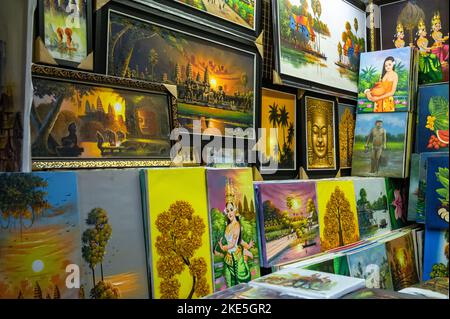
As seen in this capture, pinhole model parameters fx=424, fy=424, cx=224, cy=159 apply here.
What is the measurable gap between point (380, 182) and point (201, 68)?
2033 millimetres

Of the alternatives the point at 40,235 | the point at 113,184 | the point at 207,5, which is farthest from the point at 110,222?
the point at 207,5

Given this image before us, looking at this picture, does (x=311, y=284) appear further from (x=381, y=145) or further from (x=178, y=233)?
(x=381, y=145)

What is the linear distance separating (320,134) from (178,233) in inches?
88.5

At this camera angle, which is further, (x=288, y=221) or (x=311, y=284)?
(x=288, y=221)

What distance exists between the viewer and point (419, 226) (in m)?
3.94

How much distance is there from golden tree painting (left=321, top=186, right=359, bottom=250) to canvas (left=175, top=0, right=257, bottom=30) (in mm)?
1392

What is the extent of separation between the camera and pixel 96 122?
199cm

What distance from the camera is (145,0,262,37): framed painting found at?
259cm

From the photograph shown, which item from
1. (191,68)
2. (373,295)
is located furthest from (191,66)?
(373,295)

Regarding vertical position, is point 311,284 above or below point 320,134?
below

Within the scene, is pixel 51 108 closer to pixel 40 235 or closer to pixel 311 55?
pixel 40 235

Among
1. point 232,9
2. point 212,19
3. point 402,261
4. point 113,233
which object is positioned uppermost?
point 232,9

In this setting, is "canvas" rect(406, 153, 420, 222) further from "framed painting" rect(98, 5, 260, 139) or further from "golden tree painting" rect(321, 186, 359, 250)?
"framed painting" rect(98, 5, 260, 139)

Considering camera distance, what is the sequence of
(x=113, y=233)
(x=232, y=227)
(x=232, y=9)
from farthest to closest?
(x=232, y=9) → (x=232, y=227) → (x=113, y=233)
